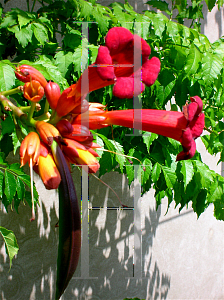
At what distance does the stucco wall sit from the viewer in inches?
70.6

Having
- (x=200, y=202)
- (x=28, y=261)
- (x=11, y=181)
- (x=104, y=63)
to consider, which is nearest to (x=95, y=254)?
(x=28, y=261)

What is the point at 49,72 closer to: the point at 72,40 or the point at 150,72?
the point at 72,40

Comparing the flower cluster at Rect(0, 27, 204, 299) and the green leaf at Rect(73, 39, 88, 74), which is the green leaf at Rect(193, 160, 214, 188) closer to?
the green leaf at Rect(73, 39, 88, 74)

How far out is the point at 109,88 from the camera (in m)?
1.18

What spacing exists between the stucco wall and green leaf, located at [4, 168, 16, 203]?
1.07 feet

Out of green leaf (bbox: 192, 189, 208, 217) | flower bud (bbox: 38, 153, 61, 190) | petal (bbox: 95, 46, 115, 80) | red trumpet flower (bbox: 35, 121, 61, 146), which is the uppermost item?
petal (bbox: 95, 46, 115, 80)

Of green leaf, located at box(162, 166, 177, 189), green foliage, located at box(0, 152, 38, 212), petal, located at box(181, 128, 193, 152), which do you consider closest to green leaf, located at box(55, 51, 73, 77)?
green foliage, located at box(0, 152, 38, 212)

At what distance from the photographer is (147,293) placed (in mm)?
2611

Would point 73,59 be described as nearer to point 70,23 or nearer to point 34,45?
point 34,45

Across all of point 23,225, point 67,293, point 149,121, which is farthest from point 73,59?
point 67,293

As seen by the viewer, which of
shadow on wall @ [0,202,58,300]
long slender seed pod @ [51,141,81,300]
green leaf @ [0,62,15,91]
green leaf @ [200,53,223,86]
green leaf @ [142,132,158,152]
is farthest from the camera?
shadow on wall @ [0,202,58,300]

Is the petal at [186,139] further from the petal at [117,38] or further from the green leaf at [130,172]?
the green leaf at [130,172]

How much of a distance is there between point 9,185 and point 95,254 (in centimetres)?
138

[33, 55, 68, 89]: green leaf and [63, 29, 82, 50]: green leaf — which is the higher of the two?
[63, 29, 82, 50]: green leaf
